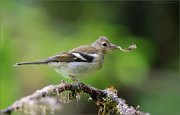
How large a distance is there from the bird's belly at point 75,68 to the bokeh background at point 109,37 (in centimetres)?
194

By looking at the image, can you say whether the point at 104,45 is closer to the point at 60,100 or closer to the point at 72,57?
the point at 72,57

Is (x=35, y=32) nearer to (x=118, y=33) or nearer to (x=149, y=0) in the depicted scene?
(x=118, y=33)

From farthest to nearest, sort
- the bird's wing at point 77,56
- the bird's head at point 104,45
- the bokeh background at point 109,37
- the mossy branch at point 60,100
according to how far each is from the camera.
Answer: the bokeh background at point 109,37 → the bird's head at point 104,45 → the bird's wing at point 77,56 → the mossy branch at point 60,100

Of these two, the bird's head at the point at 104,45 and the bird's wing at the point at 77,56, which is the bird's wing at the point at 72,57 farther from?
the bird's head at the point at 104,45

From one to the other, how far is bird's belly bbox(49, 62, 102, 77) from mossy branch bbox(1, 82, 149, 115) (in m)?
1.17

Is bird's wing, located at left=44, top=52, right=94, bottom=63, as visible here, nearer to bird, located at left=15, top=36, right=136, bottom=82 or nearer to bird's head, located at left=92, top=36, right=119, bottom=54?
bird, located at left=15, top=36, right=136, bottom=82

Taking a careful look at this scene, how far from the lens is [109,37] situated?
7168mm

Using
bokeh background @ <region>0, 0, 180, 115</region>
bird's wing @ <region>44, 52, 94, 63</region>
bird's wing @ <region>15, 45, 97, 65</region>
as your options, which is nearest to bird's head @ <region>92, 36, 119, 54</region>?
bird's wing @ <region>15, 45, 97, 65</region>

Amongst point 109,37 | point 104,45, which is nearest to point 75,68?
point 104,45

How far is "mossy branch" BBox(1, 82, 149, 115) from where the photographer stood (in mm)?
1784

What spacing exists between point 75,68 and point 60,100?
1766mm

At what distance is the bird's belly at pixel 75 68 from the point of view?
3.93 meters

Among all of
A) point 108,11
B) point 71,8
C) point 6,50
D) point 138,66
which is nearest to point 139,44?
point 138,66

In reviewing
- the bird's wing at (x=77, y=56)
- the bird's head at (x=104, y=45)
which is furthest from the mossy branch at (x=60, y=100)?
the bird's head at (x=104, y=45)
